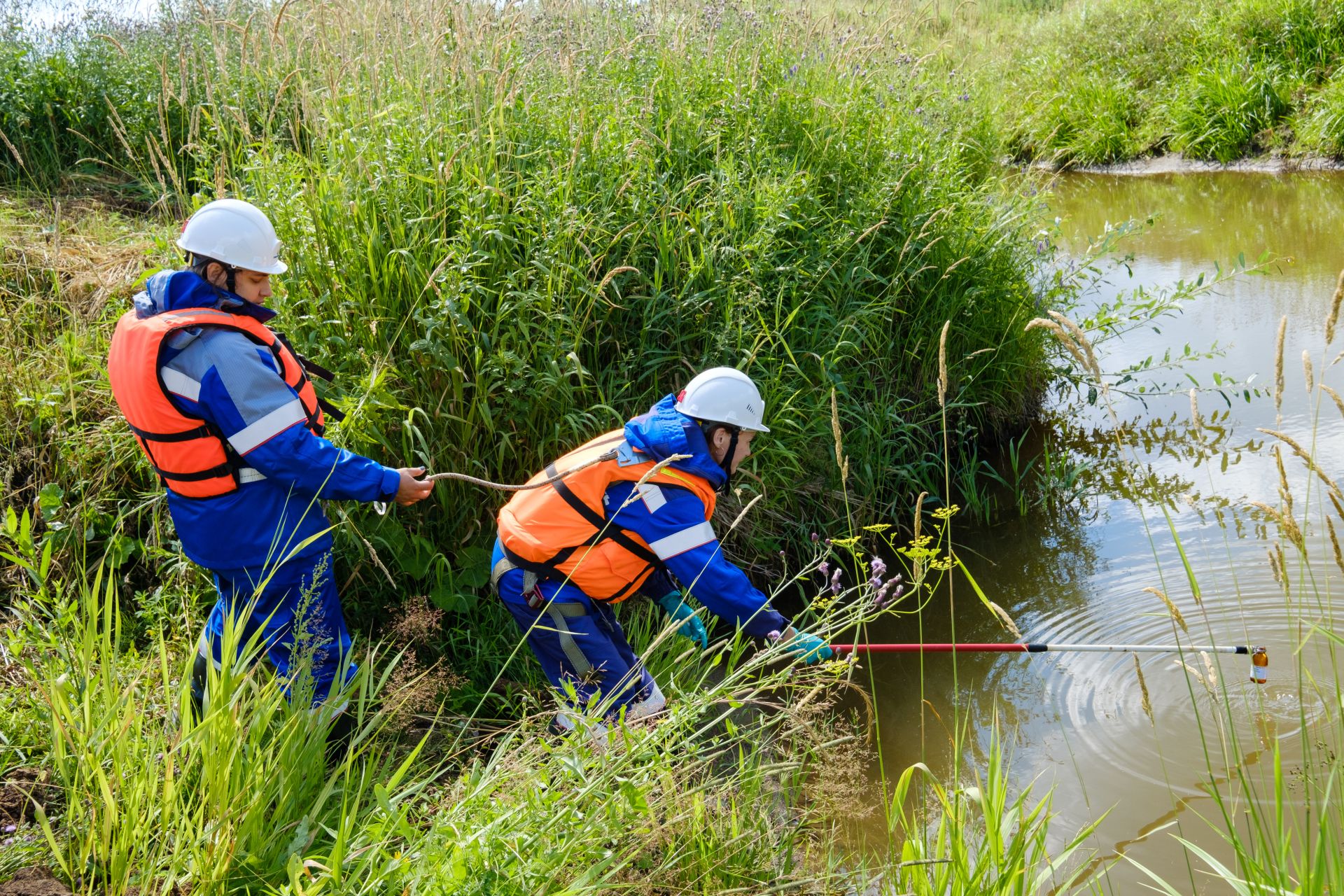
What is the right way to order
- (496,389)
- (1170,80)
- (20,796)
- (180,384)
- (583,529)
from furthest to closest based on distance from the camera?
1. (1170,80)
2. (496,389)
3. (583,529)
4. (180,384)
5. (20,796)

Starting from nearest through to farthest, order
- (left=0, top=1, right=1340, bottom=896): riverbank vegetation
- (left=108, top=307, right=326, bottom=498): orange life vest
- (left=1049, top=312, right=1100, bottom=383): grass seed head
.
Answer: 1. (left=1049, top=312, right=1100, bottom=383): grass seed head
2. (left=0, top=1, right=1340, bottom=896): riverbank vegetation
3. (left=108, top=307, right=326, bottom=498): orange life vest

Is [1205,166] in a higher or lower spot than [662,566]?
higher

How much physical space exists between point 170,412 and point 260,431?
29 centimetres

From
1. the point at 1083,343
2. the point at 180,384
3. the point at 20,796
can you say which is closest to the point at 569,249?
the point at 180,384

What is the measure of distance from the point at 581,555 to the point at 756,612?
629 mm

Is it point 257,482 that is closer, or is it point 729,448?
point 257,482

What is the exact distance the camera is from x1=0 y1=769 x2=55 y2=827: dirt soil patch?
107 inches

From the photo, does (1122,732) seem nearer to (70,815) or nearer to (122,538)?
(70,815)

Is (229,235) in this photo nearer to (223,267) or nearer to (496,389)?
(223,267)

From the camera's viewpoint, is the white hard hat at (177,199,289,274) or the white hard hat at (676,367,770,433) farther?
the white hard hat at (676,367,770,433)

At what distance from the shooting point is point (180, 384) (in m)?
3.25

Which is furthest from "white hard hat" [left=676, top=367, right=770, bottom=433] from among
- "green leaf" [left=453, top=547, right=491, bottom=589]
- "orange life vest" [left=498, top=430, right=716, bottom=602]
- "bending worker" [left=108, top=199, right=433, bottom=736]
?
"green leaf" [left=453, top=547, right=491, bottom=589]

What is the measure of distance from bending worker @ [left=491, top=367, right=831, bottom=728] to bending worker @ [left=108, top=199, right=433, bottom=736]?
46 cm

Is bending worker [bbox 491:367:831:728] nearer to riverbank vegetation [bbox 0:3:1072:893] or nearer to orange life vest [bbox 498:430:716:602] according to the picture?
orange life vest [bbox 498:430:716:602]
